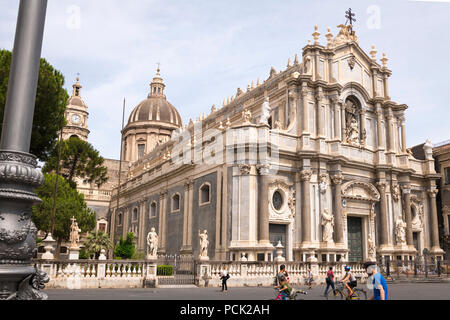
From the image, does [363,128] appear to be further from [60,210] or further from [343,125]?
[60,210]

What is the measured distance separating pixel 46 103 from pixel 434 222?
1241 inches

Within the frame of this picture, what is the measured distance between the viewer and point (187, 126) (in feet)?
161

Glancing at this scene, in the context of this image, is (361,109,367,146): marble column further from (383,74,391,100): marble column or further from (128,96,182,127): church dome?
(128,96,182,127): church dome

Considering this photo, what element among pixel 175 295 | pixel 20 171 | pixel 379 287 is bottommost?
pixel 175 295

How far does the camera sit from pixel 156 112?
7006 centimetres

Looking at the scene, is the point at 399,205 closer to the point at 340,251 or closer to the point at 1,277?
the point at 340,251

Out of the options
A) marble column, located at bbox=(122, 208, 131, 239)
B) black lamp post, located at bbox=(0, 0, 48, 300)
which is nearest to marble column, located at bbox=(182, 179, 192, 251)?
marble column, located at bbox=(122, 208, 131, 239)

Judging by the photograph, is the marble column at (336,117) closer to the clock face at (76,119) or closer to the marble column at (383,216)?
the marble column at (383,216)

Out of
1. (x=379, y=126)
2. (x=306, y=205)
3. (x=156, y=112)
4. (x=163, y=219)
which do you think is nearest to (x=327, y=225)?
(x=306, y=205)

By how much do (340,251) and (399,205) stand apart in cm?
879

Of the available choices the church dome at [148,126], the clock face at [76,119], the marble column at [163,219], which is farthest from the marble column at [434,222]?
the clock face at [76,119]

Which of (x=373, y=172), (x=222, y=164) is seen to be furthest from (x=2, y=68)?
(x=373, y=172)

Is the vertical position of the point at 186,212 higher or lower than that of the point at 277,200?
lower

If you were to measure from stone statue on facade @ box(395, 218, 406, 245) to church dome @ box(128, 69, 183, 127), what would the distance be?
144ft
